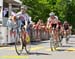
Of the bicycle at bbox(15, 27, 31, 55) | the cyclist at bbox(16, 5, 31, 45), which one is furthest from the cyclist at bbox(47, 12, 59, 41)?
the cyclist at bbox(16, 5, 31, 45)

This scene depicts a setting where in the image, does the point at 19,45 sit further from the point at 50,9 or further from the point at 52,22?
the point at 50,9

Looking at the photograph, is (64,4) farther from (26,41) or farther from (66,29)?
(26,41)

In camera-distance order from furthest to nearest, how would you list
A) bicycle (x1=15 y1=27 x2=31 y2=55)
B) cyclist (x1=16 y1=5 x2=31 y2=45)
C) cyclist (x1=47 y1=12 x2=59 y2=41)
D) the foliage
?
1. the foliage
2. cyclist (x1=47 y1=12 x2=59 y2=41)
3. bicycle (x1=15 y1=27 x2=31 y2=55)
4. cyclist (x1=16 y1=5 x2=31 y2=45)

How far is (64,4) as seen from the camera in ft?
233

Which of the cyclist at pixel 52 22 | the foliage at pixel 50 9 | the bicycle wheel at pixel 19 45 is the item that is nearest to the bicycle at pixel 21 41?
the bicycle wheel at pixel 19 45

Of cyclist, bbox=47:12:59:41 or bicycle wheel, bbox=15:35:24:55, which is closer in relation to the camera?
bicycle wheel, bbox=15:35:24:55

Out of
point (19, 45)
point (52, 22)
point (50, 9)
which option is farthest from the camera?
point (50, 9)

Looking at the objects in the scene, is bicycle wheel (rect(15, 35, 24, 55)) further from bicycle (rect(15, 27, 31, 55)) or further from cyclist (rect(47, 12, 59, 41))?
cyclist (rect(47, 12, 59, 41))

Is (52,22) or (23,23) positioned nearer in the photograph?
(23,23)

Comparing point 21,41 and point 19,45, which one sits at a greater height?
point 21,41

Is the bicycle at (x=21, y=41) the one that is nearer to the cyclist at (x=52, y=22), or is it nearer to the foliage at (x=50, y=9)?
the cyclist at (x=52, y=22)

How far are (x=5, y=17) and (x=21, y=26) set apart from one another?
1891 centimetres

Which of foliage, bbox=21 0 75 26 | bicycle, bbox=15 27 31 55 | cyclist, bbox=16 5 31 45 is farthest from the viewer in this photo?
foliage, bbox=21 0 75 26

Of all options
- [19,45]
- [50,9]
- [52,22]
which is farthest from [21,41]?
[50,9]
